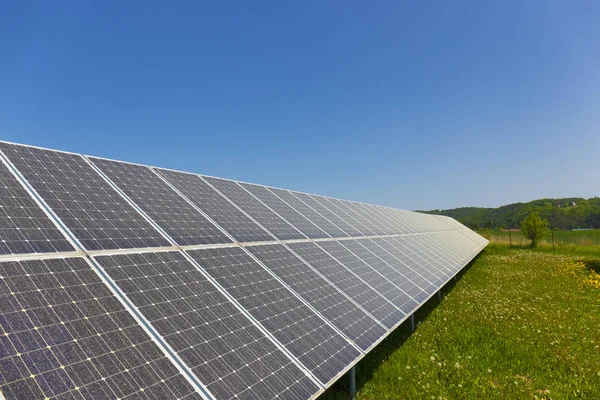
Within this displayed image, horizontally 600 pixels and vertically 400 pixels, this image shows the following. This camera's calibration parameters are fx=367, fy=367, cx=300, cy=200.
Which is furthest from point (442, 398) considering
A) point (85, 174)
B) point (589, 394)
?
point (85, 174)

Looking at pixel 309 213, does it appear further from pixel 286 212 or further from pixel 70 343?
pixel 70 343

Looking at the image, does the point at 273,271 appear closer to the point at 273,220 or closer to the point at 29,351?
the point at 273,220

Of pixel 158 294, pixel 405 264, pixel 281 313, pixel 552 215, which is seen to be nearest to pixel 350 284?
pixel 281 313

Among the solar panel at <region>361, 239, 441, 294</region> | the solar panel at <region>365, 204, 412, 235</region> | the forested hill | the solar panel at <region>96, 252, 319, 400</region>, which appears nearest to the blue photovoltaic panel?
the solar panel at <region>361, 239, 441, 294</region>

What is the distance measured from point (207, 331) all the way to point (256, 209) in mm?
6768

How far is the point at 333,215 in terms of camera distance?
17.1 meters

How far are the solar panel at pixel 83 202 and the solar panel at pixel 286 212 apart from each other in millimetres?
5751

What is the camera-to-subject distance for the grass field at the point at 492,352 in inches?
328

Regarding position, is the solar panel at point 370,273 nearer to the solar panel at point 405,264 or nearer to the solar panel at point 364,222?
the solar panel at point 405,264

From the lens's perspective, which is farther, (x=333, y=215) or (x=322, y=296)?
(x=333, y=215)

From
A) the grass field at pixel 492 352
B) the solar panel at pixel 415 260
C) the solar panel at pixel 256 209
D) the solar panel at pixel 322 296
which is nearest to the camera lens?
the solar panel at pixel 322 296

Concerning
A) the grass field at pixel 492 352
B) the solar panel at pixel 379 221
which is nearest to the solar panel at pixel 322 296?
the grass field at pixel 492 352

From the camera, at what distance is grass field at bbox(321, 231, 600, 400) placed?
8.32m

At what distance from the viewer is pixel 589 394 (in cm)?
824
